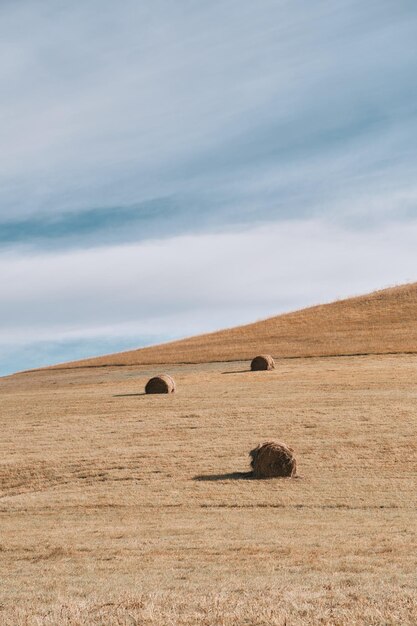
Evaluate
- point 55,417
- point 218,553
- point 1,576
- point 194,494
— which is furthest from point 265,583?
point 55,417

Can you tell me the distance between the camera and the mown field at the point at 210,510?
10.6 meters

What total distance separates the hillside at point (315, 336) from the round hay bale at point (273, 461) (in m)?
35.9

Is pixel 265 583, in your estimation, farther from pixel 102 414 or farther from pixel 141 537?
pixel 102 414

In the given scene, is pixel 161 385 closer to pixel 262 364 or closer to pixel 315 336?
pixel 262 364

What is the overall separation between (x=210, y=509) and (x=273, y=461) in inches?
142

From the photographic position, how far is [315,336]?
7062cm

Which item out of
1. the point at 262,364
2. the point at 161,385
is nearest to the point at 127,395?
the point at 161,385

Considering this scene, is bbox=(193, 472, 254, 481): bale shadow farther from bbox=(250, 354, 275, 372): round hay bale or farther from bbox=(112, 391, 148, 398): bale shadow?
bbox=(250, 354, 275, 372): round hay bale

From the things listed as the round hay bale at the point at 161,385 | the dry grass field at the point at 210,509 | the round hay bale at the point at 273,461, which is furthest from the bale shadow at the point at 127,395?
the round hay bale at the point at 273,461

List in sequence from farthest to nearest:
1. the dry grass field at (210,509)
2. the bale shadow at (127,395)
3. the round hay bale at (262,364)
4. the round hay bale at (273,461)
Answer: the round hay bale at (262,364)
the bale shadow at (127,395)
the round hay bale at (273,461)
the dry grass field at (210,509)

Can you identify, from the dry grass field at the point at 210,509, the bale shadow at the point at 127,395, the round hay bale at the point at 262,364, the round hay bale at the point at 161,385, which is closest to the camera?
the dry grass field at the point at 210,509

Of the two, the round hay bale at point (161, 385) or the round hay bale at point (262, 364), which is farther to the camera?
the round hay bale at point (262, 364)

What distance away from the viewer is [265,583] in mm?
12047

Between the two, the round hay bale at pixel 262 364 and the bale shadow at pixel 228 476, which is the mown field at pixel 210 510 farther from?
the round hay bale at pixel 262 364
